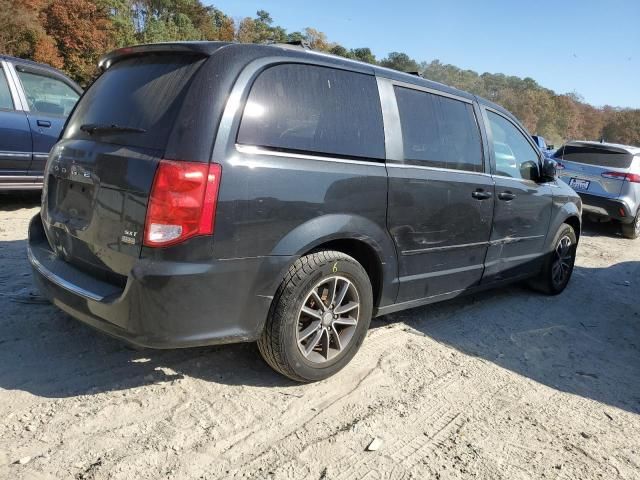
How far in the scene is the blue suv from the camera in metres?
6.20

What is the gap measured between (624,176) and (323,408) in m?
8.39

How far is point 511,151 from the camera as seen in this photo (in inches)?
179

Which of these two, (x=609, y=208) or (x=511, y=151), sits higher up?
(x=511, y=151)

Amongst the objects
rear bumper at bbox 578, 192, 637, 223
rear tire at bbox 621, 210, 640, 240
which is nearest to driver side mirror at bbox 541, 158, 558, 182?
rear bumper at bbox 578, 192, 637, 223

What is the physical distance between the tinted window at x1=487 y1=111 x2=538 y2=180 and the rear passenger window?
0.33 meters

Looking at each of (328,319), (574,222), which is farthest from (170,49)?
(574,222)

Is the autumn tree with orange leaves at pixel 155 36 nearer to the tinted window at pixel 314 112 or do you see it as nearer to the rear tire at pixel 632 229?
the tinted window at pixel 314 112

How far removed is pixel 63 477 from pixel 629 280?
6.51 m

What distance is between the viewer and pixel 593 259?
7.42m

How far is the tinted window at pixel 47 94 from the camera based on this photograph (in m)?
6.43

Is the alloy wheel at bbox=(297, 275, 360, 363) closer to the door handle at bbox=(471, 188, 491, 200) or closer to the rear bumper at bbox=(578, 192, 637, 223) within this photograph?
the door handle at bbox=(471, 188, 491, 200)

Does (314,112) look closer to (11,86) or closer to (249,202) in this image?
(249,202)

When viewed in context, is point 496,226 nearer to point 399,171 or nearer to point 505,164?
point 505,164

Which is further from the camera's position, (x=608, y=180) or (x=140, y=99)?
(x=608, y=180)
